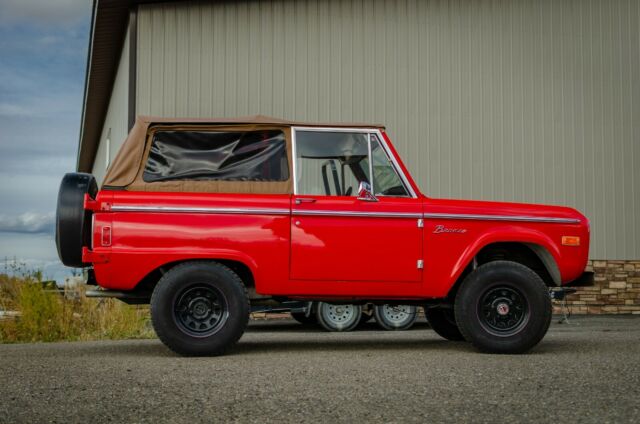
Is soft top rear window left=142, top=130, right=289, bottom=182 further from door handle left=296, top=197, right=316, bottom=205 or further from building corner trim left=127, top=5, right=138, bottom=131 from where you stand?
building corner trim left=127, top=5, right=138, bottom=131

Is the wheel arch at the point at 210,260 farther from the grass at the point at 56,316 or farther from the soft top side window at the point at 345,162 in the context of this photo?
the grass at the point at 56,316

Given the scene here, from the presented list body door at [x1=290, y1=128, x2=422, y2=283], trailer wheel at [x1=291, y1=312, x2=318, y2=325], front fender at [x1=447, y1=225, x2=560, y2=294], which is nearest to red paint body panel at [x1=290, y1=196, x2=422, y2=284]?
body door at [x1=290, y1=128, x2=422, y2=283]

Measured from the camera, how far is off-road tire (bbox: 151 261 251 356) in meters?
6.86

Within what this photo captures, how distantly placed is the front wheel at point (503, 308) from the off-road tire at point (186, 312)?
1.96 m

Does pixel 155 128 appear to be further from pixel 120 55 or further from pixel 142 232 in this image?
pixel 120 55

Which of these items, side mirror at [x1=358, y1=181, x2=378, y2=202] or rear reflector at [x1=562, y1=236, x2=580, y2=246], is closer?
side mirror at [x1=358, y1=181, x2=378, y2=202]

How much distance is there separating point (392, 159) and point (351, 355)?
5.94 feet

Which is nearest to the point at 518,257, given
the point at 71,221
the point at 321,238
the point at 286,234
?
the point at 321,238

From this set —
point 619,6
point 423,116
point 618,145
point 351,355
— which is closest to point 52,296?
point 351,355

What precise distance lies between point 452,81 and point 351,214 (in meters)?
9.54

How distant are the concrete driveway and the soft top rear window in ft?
5.31

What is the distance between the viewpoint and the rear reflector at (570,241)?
753 centimetres

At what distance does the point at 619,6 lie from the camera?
16969 millimetres

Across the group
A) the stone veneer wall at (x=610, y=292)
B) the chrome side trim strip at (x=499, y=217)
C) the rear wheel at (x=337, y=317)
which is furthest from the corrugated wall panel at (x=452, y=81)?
the chrome side trim strip at (x=499, y=217)
